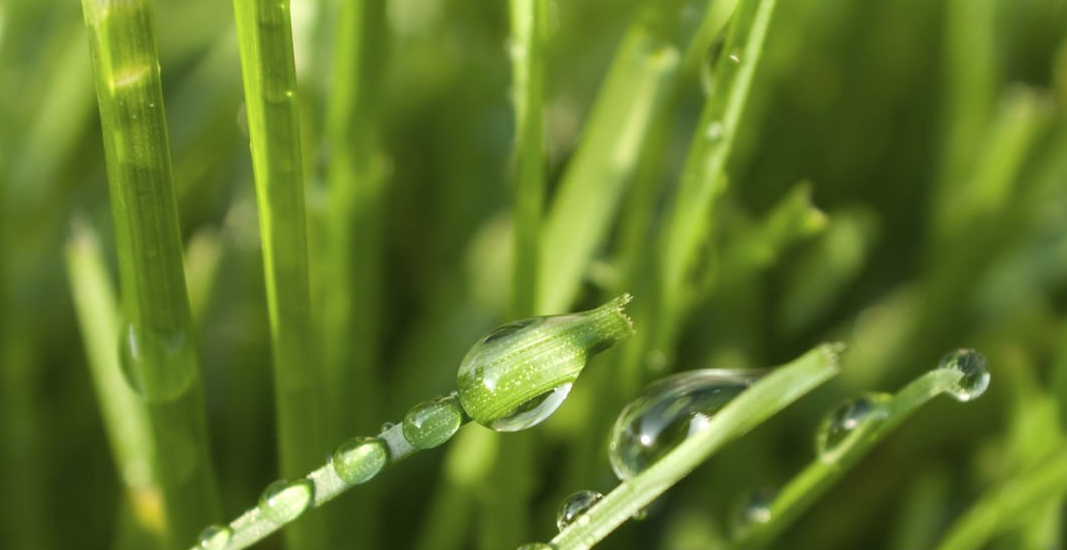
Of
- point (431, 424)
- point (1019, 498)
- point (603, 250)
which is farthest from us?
point (603, 250)

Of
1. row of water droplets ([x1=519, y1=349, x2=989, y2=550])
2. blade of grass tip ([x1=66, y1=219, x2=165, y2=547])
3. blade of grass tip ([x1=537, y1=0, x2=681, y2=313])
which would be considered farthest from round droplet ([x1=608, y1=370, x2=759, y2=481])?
blade of grass tip ([x1=66, y1=219, x2=165, y2=547])

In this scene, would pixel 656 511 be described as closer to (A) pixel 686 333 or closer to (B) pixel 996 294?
(A) pixel 686 333

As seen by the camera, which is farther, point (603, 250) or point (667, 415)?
point (603, 250)

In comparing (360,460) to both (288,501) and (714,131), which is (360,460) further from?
(714,131)

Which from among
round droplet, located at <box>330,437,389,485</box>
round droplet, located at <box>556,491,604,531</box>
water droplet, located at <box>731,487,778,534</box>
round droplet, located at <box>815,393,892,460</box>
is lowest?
round droplet, located at <box>815,393,892,460</box>

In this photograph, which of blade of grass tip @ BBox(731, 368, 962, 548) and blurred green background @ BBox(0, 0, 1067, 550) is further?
blurred green background @ BBox(0, 0, 1067, 550)

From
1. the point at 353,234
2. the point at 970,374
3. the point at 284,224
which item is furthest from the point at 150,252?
the point at 970,374

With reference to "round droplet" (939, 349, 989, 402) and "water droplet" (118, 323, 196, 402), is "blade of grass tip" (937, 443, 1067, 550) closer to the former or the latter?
"round droplet" (939, 349, 989, 402)
